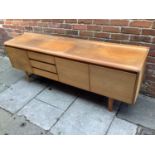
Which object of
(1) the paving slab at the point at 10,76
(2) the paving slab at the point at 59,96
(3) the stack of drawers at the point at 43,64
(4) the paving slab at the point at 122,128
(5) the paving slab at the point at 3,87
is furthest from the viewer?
(1) the paving slab at the point at 10,76

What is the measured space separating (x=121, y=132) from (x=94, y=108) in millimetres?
389

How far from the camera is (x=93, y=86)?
5.54 feet

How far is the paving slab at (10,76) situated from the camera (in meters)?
2.37

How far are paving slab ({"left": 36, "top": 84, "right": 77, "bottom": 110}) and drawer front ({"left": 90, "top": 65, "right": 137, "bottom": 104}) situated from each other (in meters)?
0.44

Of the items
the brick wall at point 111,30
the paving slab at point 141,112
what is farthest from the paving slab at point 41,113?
the brick wall at point 111,30

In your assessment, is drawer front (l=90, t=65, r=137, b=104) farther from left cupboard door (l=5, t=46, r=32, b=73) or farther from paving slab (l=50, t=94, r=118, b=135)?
left cupboard door (l=5, t=46, r=32, b=73)

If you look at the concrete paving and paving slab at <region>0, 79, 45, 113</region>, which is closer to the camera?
the concrete paving

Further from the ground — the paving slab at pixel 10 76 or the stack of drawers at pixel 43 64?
the stack of drawers at pixel 43 64

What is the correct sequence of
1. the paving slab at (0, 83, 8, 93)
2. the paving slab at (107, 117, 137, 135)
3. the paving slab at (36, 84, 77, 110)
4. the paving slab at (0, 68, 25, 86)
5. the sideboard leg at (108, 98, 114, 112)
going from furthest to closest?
the paving slab at (0, 68, 25, 86) → the paving slab at (0, 83, 8, 93) → the paving slab at (36, 84, 77, 110) → the sideboard leg at (108, 98, 114, 112) → the paving slab at (107, 117, 137, 135)

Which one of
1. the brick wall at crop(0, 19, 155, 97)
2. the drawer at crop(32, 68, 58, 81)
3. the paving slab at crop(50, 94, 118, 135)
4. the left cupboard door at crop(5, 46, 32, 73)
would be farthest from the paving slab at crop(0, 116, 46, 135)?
the brick wall at crop(0, 19, 155, 97)

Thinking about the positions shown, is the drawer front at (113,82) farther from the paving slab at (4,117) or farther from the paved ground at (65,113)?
the paving slab at (4,117)

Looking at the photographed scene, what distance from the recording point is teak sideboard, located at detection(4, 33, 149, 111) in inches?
57.6

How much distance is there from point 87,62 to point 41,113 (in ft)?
2.50
